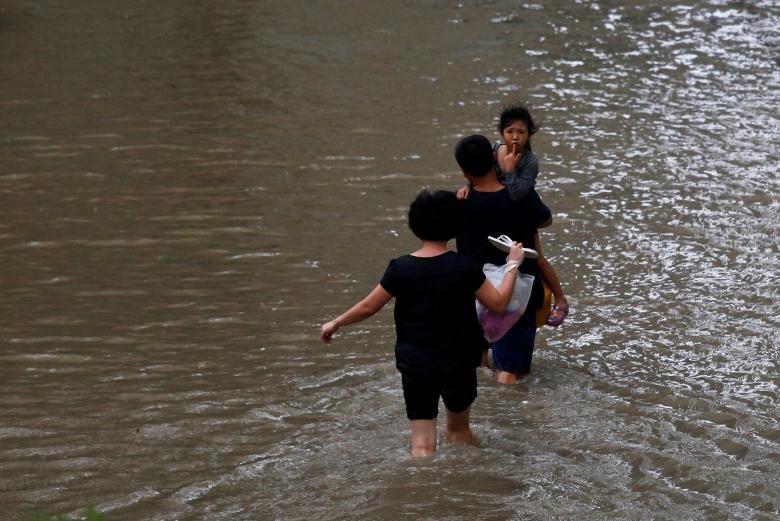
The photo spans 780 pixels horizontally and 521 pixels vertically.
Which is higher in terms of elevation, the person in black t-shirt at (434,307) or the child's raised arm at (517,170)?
the child's raised arm at (517,170)

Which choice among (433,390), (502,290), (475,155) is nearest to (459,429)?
(433,390)

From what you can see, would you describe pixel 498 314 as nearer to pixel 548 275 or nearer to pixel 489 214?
pixel 489 214

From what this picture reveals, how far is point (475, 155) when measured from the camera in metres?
5.98

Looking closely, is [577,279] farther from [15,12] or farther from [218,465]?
[15,12]

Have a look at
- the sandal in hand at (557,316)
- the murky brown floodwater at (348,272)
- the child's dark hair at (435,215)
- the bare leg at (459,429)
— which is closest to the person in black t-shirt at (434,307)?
the child's dark hair at (435,215)

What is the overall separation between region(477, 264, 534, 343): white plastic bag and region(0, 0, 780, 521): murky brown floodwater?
0.56 m

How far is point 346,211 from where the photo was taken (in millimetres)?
9578

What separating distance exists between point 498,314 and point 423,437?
0.68 metres

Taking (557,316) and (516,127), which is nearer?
(516,127)

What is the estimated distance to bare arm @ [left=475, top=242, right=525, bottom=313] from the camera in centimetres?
537

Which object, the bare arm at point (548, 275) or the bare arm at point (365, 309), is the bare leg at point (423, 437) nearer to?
the bare arm at point (365, 309)

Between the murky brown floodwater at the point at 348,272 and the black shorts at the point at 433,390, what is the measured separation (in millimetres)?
284

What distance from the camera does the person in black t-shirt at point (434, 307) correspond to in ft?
17.3

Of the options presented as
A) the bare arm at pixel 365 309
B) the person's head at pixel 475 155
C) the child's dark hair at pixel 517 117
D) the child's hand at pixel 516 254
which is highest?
the child's dark hair at pixel 517 117
